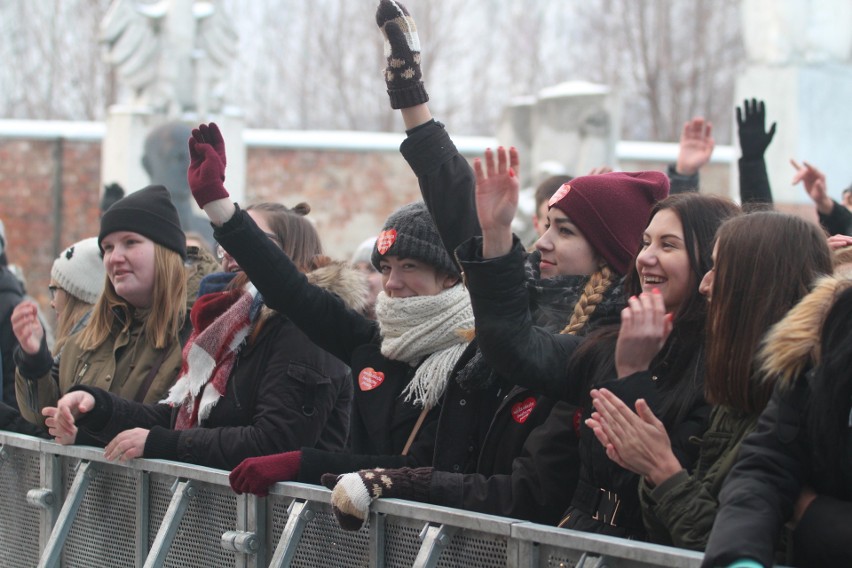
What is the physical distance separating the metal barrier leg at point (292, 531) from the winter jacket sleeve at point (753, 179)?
8.95ft

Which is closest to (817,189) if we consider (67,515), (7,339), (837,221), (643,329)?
(837,221)

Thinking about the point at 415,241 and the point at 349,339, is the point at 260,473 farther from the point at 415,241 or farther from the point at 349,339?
the point at 415,241

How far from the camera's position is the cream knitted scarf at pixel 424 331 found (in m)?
3.89

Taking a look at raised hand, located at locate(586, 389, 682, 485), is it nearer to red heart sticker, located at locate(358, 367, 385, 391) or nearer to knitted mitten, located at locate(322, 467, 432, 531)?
knitted mitten, located at locate(322, 467, 432, 531)

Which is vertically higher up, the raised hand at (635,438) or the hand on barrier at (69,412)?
the raised hand at (635,438)

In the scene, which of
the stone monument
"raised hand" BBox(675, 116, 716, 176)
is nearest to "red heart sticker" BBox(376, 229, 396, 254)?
"raised hand" BBox(675, 116, 716, 176)

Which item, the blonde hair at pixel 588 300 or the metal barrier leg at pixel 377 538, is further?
the blonde hair at pixel 588 300

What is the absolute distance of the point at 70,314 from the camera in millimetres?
5738

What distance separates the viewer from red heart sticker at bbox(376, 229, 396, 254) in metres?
4.02

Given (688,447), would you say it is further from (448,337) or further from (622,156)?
(622,156)

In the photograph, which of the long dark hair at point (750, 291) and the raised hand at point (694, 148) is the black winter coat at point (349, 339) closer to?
the long dark hair at point (750, 291)

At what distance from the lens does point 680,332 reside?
328 centimetres

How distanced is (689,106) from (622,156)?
456 inches

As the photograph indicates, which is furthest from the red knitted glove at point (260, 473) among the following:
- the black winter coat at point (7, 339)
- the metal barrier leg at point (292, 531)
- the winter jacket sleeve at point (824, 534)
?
the black winter coat at point (7, 339)
